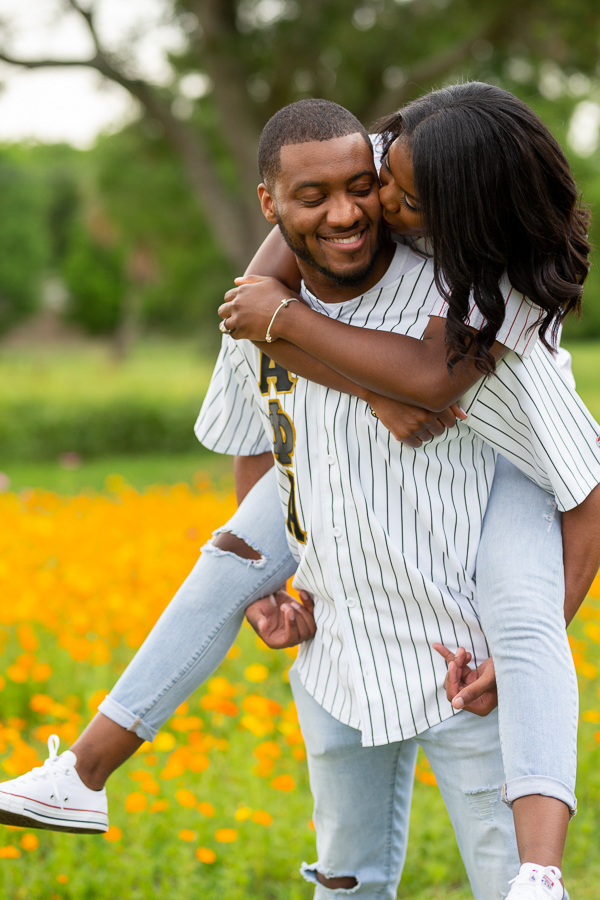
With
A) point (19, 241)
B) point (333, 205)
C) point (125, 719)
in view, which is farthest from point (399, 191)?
point (19, 241)

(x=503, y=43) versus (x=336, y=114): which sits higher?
(x=503, y=43)

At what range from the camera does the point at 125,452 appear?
45.9 ft

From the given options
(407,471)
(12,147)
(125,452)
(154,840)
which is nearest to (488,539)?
(407,471)

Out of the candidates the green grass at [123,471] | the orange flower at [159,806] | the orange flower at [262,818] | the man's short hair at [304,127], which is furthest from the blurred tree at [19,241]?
the man's short hair at [304,127]

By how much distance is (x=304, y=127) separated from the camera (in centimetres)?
186

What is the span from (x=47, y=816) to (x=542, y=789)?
1.17 m

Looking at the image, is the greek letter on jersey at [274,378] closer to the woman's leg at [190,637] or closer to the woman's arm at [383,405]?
the woman's arm at [383,405]

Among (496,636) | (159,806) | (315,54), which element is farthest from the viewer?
(315,54)

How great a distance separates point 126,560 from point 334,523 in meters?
3.02

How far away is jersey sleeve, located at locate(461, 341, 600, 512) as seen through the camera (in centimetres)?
174

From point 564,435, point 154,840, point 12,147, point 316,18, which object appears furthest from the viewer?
point 12,147

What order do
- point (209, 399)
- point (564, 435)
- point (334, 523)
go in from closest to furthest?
point (564, 435) < point (334, 523) < point (209, 399)

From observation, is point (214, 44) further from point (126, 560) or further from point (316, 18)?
point (126, 560)

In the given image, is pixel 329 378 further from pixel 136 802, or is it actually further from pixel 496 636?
pixel 136 802
